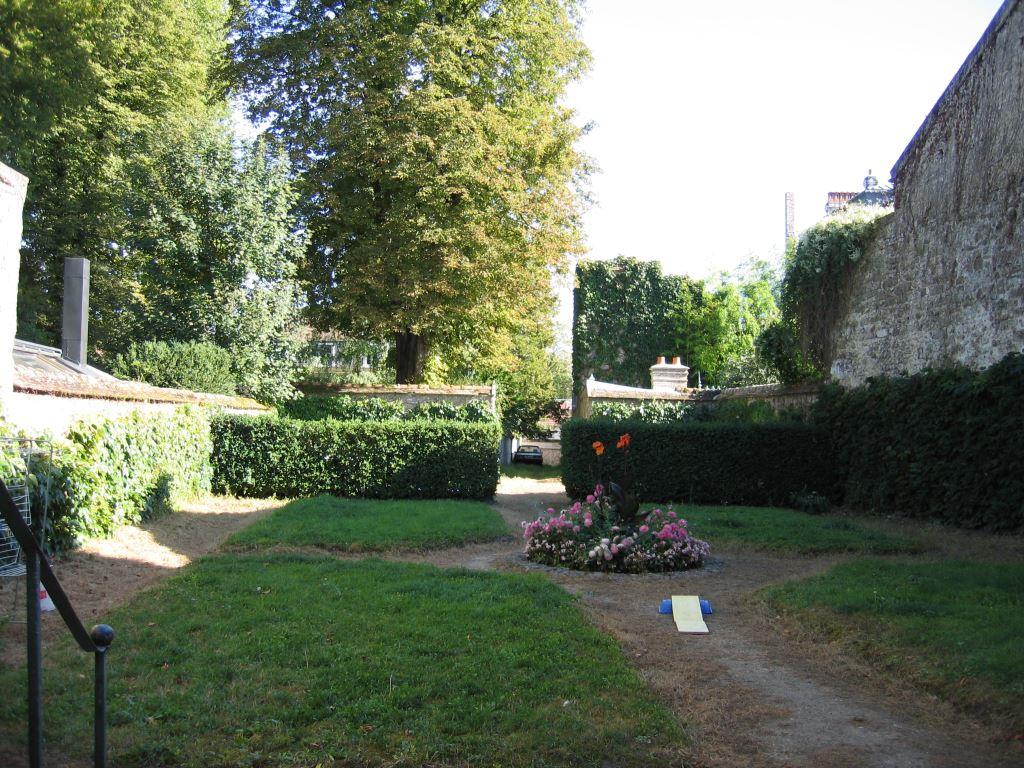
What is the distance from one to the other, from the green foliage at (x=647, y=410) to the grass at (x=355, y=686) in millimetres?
11866

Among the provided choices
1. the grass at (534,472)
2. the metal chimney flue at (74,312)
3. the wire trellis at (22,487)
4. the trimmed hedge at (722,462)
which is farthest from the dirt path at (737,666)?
the grass at (534,472)

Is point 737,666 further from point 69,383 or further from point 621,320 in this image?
point 621,320

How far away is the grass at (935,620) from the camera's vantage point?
4410 millimetres

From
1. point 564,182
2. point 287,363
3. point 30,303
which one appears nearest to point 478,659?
point 287,363

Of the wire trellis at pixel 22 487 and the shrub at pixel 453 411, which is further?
the shrub at pixel 453 411

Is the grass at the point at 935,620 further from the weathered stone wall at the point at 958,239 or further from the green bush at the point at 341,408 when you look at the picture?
the green bush at the point at 341,408

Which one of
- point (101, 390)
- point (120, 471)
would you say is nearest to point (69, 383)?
point (101, 390)

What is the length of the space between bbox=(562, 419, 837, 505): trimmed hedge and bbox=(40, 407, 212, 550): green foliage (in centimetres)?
721

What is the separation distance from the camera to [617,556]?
335 inches

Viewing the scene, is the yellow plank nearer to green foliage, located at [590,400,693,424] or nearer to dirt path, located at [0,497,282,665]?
dirt path, located at [0,497,282,665]

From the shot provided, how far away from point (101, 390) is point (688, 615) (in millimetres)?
8497

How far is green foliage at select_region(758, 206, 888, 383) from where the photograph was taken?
1495cm

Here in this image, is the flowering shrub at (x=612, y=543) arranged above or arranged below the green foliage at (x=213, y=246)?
below

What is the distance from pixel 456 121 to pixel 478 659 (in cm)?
1479
